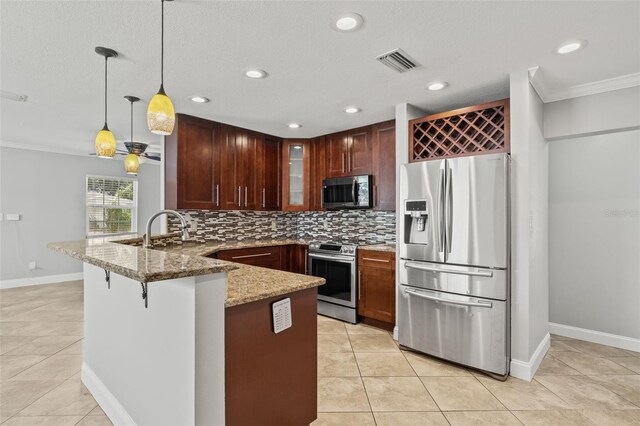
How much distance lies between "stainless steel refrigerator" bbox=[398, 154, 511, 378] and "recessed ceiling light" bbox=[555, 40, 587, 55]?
76 centimetres

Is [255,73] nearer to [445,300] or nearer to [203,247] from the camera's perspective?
[203,247]

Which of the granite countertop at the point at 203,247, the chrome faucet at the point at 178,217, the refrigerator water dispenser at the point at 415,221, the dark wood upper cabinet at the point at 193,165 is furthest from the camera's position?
the dark wood upper cabinet at the point at 193,165

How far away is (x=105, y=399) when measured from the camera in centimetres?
212

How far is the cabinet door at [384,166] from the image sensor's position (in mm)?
3775

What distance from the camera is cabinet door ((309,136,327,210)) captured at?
14.8 feet

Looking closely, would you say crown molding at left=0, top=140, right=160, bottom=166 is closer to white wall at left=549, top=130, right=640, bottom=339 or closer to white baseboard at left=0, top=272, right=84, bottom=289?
white baseboard at left=0, top=272, right=84, bottom=289

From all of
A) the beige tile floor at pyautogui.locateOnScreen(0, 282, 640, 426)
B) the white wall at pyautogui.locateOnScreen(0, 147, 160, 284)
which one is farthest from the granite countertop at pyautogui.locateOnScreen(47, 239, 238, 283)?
the white wall at pyautogui.locateOnScreen(0, 147, 160, 284)

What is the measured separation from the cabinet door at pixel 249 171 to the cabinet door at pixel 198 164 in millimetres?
371

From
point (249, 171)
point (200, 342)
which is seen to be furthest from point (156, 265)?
point (249, 171)

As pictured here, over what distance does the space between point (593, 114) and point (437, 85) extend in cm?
134

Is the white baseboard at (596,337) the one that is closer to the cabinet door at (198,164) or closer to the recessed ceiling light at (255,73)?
the recessed ceiling light at (255,73)

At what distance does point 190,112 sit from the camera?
3580 mm

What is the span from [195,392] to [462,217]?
7.46ft

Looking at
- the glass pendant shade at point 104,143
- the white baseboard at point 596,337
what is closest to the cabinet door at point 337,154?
the glass pendant shade at point 104,143
